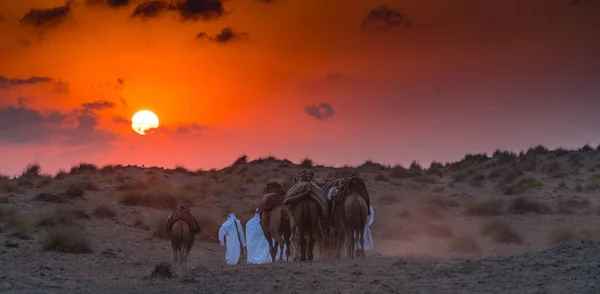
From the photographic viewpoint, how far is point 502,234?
3002cm

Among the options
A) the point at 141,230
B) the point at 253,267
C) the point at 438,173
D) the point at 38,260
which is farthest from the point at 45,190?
the point at 438,173

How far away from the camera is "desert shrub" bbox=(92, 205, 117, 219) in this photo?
32.0 m

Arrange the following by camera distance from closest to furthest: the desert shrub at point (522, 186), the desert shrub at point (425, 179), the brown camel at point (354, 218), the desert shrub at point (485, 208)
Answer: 1. the brown camel at point (354, 218)
2. the desert shrub at point (485, 208)
3. the desert shrub at point (522, 186)
4. the desert shrub at point (425, 179)

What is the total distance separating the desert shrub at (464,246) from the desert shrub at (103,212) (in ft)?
49.8

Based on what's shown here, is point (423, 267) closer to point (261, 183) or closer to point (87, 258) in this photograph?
point (87, 258)

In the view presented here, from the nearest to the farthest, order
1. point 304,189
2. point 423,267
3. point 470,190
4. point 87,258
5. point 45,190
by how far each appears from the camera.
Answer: point 423,267, point 304,189, point 87,258, point 45,190, point 470,190

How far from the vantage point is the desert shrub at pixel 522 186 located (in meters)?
44.3

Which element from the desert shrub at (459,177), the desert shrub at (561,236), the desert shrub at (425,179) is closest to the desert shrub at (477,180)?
the desert shrub at (459,177)

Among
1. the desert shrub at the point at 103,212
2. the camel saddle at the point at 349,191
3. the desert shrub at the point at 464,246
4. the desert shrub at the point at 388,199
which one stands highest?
the desert shrub at the point at 388,199

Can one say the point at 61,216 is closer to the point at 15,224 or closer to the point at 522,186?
the point at 15,224

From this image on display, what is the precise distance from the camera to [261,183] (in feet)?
159

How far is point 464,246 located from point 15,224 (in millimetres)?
16961

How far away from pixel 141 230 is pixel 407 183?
24.6 meters

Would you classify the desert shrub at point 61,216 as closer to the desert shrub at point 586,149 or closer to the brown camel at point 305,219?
the brown camel at point 305,219
